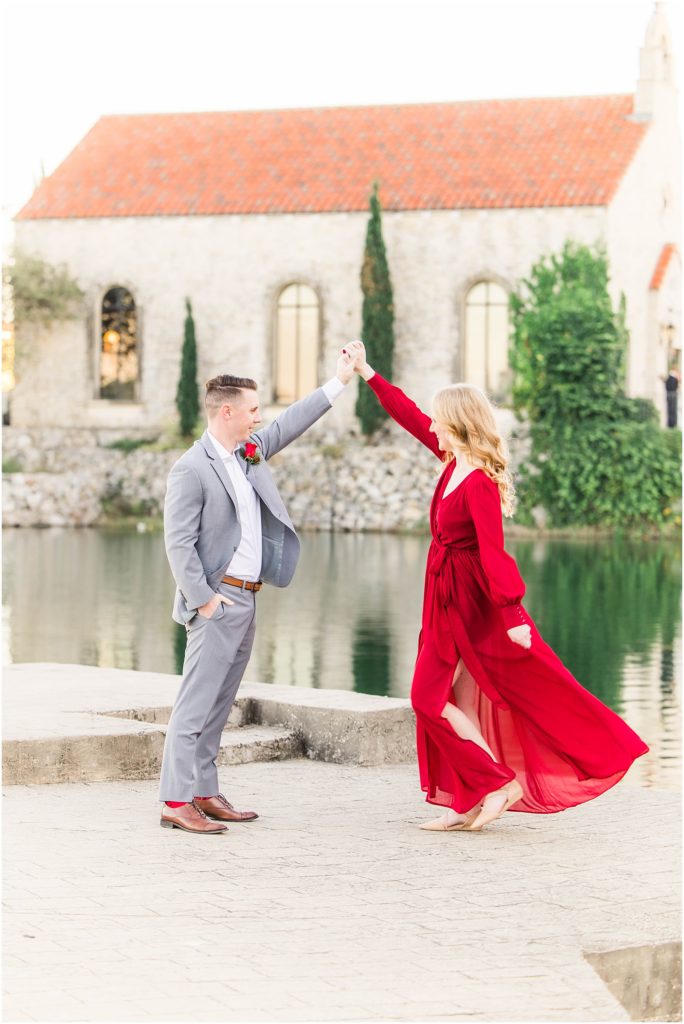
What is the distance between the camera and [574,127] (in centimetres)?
4088

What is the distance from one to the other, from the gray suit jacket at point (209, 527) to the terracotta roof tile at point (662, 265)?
116ft

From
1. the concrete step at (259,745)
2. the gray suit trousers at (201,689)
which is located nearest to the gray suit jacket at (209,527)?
the gray suit trousers at (201,689)

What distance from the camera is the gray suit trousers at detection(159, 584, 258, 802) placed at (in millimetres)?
7090

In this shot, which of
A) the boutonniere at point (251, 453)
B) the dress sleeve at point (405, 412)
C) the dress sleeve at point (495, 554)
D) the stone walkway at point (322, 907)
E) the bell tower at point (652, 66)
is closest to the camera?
the stone walkway at point (322, 907)

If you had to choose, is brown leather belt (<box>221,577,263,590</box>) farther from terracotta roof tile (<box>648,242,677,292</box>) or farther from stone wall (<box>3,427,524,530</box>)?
terracotta roof tile (<box>648,242,677,292</box>)

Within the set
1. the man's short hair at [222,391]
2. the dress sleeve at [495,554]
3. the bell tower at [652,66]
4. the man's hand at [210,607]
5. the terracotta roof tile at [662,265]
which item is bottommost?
the man's hand at [210,607]

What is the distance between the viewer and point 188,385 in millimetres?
41031

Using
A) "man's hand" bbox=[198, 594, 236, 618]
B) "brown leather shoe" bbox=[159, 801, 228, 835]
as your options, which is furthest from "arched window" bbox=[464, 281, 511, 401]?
"brown leather shoe" bbox=[159, 801, 228, 835]

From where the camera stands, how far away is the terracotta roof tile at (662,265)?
136 feet

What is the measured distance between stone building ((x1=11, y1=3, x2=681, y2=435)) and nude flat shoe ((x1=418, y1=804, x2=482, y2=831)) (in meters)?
32.4

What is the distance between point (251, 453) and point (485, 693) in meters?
1.47

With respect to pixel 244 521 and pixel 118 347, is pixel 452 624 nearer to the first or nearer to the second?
pixel 244 521

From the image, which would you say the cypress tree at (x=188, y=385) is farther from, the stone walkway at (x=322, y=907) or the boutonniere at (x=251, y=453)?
the boutonniere at (x=251, y=453)

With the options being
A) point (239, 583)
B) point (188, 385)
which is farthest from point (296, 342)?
point (239, 583)
